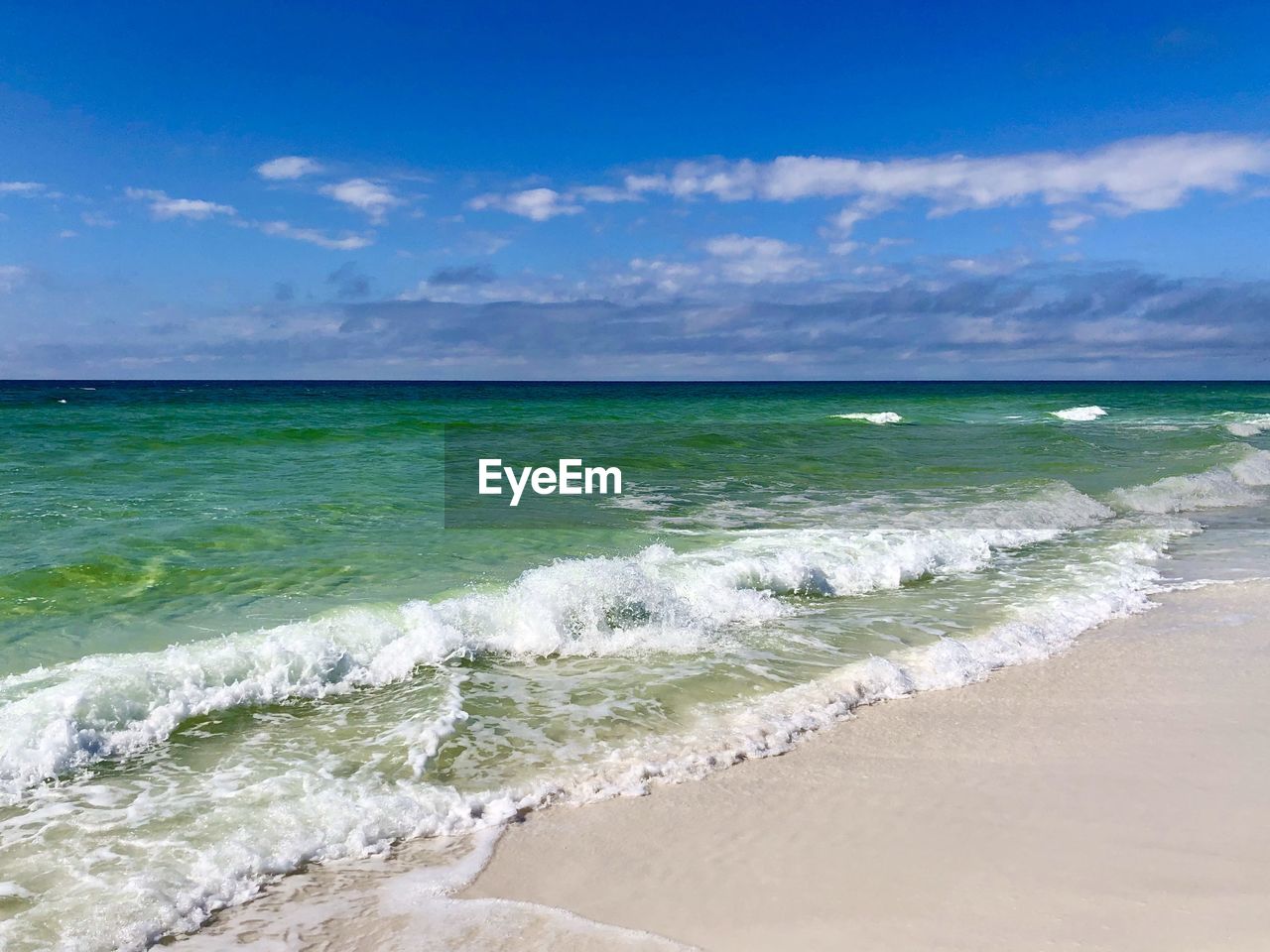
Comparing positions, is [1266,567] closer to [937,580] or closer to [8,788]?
[937,580]

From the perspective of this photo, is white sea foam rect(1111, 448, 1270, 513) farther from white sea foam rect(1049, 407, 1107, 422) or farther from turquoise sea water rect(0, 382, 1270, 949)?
white sea foam rect(1049, 407, 1107, 422)

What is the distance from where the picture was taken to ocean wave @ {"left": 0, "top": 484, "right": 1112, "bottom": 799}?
5379mm

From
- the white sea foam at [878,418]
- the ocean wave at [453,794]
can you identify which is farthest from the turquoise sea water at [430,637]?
the white sea foam at [878,418]

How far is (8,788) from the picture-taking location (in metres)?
4.69

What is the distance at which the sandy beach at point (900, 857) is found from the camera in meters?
3.39

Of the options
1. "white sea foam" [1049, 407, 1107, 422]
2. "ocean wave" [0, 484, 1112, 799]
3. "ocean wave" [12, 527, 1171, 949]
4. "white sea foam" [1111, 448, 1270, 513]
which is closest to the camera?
"ocean wave" [12, 527, 1171, 949]

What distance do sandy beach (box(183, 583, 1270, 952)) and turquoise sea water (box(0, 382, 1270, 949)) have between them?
0.40 metres

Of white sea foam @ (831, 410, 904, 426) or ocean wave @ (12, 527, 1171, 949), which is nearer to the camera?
ocean wave @ (12, 527, 1171, 949)

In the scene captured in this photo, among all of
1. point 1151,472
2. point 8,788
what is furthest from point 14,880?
point 1151,472

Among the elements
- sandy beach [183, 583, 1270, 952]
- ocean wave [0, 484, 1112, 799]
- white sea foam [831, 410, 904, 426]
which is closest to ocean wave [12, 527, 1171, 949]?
sandy beach [183, 583, 1270, 952]

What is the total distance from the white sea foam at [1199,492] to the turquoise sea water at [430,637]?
115 mm

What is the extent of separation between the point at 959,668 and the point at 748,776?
258 cm

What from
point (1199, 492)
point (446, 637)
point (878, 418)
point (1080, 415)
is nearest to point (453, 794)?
point (446, 637)

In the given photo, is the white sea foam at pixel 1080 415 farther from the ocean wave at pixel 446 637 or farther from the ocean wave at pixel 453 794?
the ocean wave at pixel 453 794
